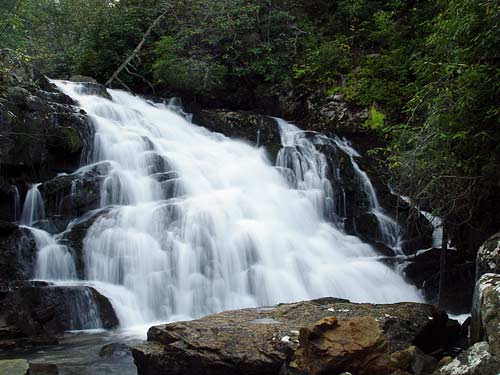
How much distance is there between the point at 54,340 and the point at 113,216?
3.24m

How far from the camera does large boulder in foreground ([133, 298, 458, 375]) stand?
18.2 feet

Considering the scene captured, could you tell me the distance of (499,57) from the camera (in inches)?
276

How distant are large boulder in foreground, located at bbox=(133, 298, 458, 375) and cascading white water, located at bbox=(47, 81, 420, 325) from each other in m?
2.51

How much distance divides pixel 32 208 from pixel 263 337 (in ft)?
21.2

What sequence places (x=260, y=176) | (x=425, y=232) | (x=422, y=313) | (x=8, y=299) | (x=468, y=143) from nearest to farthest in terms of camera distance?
1. (x=422, y=313)
2. (x=468, y=143)
3. (x=8, y=299)
4. (x=425, y=232)
5. (x=260, y=176)

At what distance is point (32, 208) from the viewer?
33.6 ft

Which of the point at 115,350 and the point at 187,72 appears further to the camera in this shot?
the point at 187,72

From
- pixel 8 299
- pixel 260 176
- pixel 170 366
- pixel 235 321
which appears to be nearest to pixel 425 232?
pixel 260 176

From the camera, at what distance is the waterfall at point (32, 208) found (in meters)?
10.1

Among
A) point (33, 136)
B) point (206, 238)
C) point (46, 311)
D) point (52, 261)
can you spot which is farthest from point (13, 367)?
point (33, 136)

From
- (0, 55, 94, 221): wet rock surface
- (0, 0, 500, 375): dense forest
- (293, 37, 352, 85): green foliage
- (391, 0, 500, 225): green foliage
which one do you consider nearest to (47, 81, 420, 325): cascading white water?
(0, 0, 500, 375): dense forest

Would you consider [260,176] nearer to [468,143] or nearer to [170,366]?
[468,143]

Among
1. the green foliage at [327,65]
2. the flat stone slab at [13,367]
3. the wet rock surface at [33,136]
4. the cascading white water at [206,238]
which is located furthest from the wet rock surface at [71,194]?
the green foliage at [327,65]

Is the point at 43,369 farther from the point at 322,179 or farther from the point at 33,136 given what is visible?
the point at 322,179
